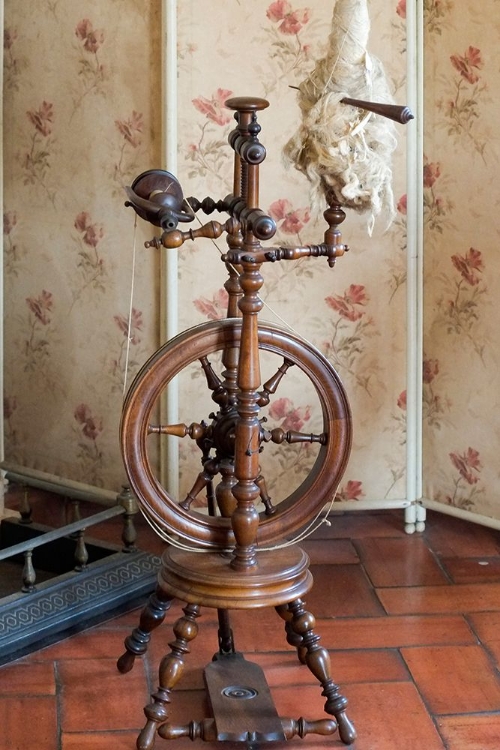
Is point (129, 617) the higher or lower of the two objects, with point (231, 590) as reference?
lower

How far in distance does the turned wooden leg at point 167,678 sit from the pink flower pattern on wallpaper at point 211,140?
1261mm

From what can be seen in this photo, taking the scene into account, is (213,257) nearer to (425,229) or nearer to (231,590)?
(425,229)

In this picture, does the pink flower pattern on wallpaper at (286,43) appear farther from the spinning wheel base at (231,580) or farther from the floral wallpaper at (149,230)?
the spinning wheel base at (231,580)

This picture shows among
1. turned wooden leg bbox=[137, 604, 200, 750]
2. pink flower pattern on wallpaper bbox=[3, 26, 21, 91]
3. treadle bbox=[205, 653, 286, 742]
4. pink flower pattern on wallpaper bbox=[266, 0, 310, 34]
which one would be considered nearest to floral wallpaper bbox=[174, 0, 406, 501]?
pink flower pattern on wallpaper bbox=[266, 0, 310, 34]

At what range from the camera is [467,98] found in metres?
2.61

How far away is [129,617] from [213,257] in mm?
944

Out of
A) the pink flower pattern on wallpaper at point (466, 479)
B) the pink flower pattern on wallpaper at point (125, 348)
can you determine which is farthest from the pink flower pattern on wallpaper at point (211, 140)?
the pink flower pattern on wallpaper at point (466, 479)

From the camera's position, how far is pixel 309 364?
5.81 feet

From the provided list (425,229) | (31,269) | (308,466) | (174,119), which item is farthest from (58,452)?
(425,229)

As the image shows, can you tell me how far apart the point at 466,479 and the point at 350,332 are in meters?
0.51

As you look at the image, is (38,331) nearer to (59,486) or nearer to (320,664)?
(59,486)

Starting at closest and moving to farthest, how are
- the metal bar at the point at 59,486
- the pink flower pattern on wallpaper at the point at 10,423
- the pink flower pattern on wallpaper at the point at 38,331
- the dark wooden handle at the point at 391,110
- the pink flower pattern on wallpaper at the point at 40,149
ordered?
the dark wooden handle at the point at 391,110 → the metal bar at the point at 59,486 → the pink flower pattern on wallpaper at the point at 40,149 → the pink flower pattern on wallpaper at the point at 38,331 → the pink flower pattern on wallpaper at the point at 10,423

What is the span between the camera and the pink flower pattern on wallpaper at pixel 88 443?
291cm

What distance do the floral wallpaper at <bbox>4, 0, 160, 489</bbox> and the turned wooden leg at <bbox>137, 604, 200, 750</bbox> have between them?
1161mm
